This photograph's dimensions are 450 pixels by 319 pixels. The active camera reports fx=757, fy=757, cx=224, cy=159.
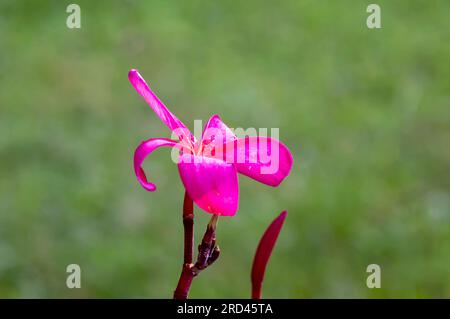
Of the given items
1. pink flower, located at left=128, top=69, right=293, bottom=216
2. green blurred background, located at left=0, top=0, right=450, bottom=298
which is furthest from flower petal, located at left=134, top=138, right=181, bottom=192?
green blurred background, located at left=0, top=0, right=450, bottom=298

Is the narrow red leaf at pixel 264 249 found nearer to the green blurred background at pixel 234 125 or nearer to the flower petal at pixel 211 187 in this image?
the flower petal at pixel 211 187

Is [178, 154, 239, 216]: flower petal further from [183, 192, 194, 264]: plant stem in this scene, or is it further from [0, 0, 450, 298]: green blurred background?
[0, 0, 450, 298]: green blurred background

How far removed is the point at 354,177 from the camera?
2268 mm

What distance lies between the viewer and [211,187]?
0.43 metres

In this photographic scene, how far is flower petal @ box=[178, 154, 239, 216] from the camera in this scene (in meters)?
0.44

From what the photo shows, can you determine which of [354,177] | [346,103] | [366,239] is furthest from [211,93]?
[366,239]

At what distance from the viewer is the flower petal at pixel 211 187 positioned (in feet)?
1.43

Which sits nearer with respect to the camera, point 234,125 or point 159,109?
point 159,109

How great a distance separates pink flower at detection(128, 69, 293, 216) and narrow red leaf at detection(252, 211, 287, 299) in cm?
6

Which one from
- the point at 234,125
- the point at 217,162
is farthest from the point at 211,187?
the point at 234,125

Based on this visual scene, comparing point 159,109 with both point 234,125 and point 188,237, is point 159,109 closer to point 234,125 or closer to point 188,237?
point 188,237

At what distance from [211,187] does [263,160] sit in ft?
0.15

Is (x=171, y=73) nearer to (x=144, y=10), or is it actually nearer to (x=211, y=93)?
(x=211, y=93)

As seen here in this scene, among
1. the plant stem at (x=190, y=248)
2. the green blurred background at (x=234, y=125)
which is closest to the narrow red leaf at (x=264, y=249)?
the plant stem at (x=190, y=248)
